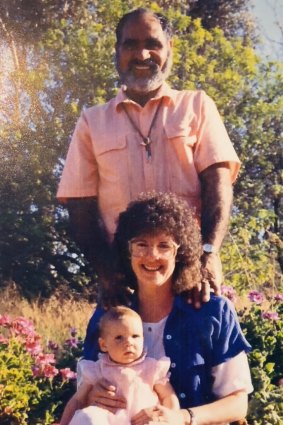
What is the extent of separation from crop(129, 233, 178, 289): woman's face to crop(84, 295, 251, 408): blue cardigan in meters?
0.15

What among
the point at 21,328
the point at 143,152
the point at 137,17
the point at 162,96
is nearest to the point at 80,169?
the point at 143,152

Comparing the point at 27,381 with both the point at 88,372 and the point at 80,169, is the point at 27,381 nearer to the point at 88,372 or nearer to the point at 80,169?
the point at 80,169

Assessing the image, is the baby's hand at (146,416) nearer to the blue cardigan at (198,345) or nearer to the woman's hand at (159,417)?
the woman's hand at (159,417)

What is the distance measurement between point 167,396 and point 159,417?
0.11m

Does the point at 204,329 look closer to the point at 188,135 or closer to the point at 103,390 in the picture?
the point at 103,390

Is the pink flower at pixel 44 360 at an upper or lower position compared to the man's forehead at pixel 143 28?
lower

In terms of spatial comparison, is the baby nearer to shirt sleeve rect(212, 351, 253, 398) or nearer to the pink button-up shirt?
shirt sleeve rect(212, 351, 253, 398)

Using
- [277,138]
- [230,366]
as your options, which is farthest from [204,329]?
[277,138]

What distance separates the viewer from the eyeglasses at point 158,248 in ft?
8.68

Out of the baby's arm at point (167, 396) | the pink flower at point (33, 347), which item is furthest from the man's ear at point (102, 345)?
the pink flower at point (33, 347)

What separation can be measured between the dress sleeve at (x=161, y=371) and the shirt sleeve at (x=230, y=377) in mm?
187

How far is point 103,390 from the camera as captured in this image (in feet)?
8.25

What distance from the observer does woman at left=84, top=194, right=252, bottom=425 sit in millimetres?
2590

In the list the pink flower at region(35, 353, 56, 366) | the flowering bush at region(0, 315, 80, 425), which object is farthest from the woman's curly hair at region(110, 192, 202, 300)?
the pink flower at region(35, 353, 56, 366)
